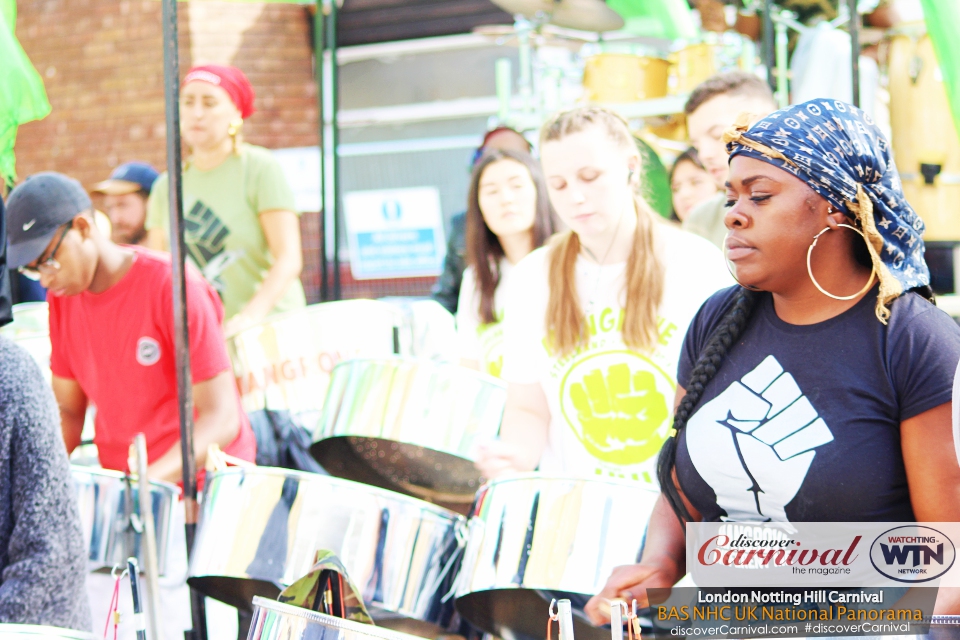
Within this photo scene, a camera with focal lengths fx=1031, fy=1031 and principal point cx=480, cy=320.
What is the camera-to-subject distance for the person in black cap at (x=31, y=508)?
1.24m

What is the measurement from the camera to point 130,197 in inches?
130

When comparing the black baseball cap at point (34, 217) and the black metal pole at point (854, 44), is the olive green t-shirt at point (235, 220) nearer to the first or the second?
the black baseball cap at point (34, 217)

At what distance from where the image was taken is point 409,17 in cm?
586

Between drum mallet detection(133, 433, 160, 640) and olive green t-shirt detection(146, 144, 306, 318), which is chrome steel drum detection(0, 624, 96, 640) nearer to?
drum mallet detection(133, 433, 160, 640)

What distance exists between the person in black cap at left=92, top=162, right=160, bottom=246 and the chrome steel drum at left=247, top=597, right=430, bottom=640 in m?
2.50

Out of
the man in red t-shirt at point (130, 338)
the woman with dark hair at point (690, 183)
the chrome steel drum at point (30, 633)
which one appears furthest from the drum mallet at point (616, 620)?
the woman with dark hair at point (690, 183)

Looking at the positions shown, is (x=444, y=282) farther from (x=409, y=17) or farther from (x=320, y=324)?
(x=409, y=17)

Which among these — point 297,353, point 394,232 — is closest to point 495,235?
point 297,353

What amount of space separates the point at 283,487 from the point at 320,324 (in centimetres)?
84


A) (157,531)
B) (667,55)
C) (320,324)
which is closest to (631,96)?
(667,55)

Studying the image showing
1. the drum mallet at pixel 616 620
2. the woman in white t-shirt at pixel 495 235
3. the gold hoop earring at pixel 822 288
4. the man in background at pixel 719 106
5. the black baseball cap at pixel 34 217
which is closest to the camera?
the drum mallet at pixel 616 620

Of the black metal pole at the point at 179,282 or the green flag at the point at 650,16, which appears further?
the green flag at the point at 650,16

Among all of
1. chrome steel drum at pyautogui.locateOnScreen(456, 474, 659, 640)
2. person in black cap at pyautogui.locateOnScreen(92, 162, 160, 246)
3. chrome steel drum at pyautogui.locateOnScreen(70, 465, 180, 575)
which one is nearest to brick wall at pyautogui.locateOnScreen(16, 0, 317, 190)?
person in black cap at pyautogui.locateOnScreen(92, 162, 160, 246)

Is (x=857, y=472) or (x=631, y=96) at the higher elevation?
(x=631, y=96)
